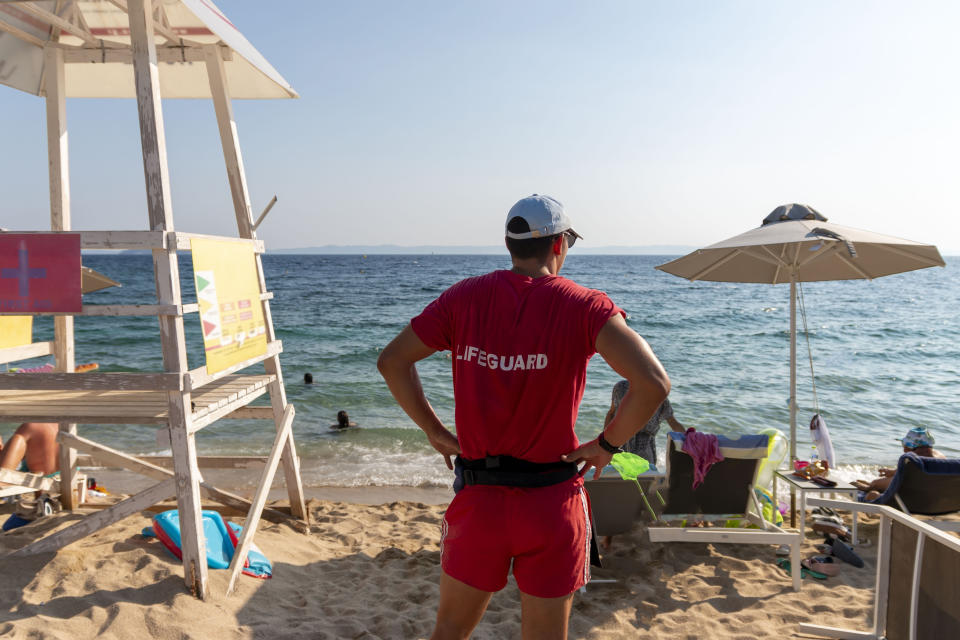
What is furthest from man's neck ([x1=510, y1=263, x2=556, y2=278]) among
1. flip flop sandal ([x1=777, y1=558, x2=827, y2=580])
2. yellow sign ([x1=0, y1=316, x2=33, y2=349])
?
yellow sign ([x1=0, y1=316, x2=33, y2=349])

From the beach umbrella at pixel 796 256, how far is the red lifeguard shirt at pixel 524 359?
160 inches

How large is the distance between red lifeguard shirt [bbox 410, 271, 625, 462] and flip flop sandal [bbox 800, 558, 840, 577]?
3.95 m

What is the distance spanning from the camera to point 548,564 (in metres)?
1.98

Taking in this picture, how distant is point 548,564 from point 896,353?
23.9 m

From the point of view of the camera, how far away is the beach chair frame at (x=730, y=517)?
4625 mm

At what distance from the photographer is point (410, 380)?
226 centimetres

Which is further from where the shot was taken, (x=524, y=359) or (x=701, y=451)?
(x=701, y=451)

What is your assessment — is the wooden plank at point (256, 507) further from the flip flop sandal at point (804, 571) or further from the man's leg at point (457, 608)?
the flip flop sandal at point (804, 571)

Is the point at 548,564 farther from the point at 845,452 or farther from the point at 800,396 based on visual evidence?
the point at 800,396

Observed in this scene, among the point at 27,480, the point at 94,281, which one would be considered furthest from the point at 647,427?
the point at 27,480

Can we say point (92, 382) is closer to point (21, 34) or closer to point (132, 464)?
point (132, 464)

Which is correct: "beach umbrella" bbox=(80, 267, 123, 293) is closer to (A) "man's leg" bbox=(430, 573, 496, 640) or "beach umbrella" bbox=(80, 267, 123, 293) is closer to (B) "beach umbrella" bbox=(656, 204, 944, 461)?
(A) "man's leg" bbox=(430, 573, 496, 640)

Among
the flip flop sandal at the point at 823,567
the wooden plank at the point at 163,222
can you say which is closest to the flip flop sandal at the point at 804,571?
the flip flop sandal at the point at 823,567

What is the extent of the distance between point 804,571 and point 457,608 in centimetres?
396
